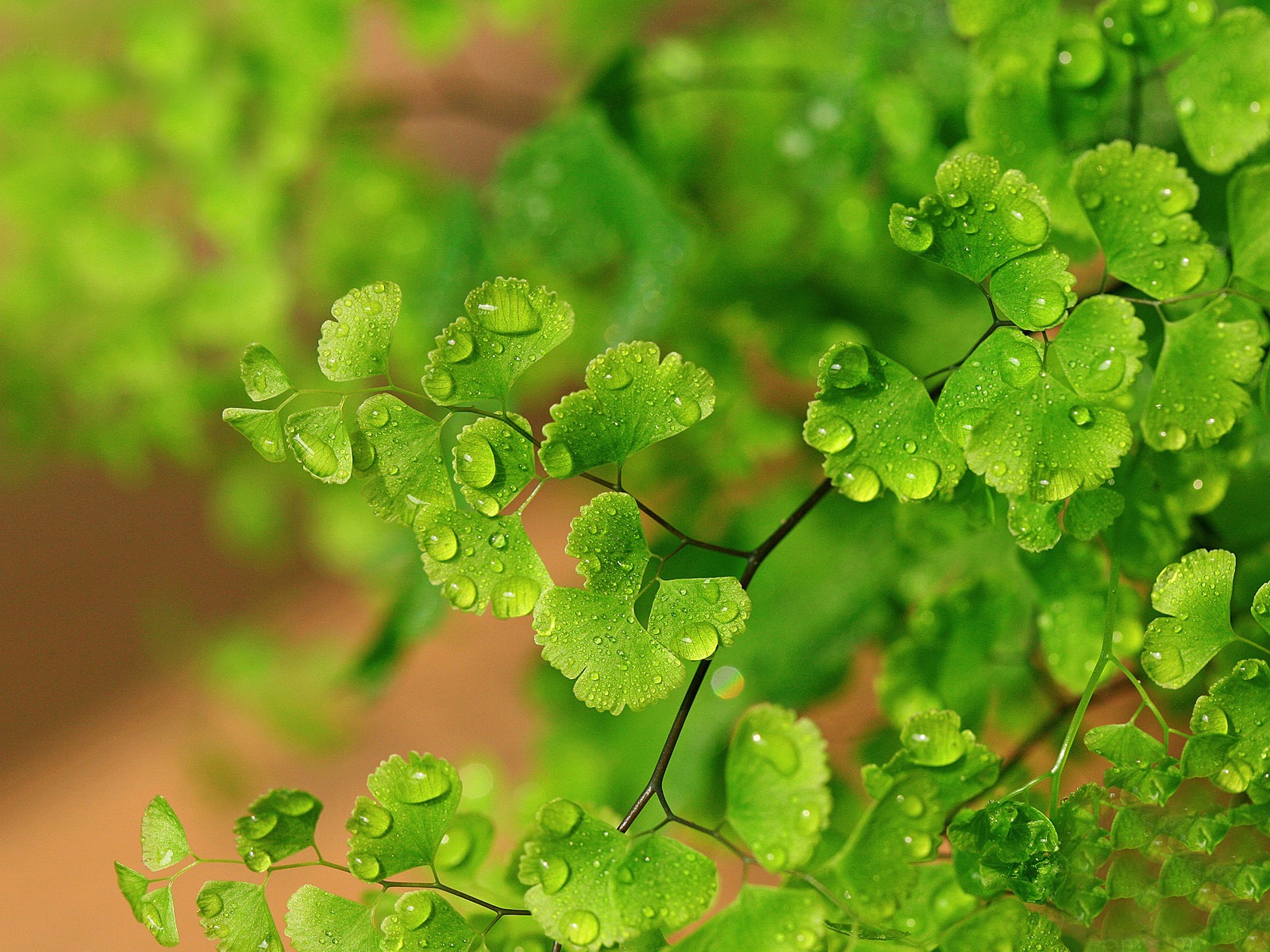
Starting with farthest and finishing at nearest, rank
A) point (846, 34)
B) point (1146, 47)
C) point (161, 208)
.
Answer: point (161, 208), point (846, 34), point (1146, 47)

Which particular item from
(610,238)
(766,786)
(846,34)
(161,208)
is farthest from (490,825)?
(161,208)

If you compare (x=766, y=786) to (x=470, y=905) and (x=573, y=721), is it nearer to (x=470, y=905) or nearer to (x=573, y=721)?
(x=470, y=905)

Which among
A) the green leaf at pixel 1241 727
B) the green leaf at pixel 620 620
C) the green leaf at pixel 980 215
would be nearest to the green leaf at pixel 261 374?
the green leaf at pixel 620 620

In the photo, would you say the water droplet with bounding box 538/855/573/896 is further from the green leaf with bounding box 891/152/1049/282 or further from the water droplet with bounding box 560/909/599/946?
the green leaf with bounding box 891/152/1049/282

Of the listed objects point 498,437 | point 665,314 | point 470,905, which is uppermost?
point 498,437

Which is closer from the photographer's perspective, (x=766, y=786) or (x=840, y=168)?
(x=766, y=786)

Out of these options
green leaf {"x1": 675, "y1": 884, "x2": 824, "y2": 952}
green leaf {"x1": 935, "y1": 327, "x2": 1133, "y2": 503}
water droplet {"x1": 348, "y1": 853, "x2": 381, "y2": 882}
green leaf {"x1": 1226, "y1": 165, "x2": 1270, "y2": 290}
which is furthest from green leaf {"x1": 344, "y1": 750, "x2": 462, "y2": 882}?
green leaf {"x1": 1226, "y1": 165, "x2": 1270, "y2": 290}
